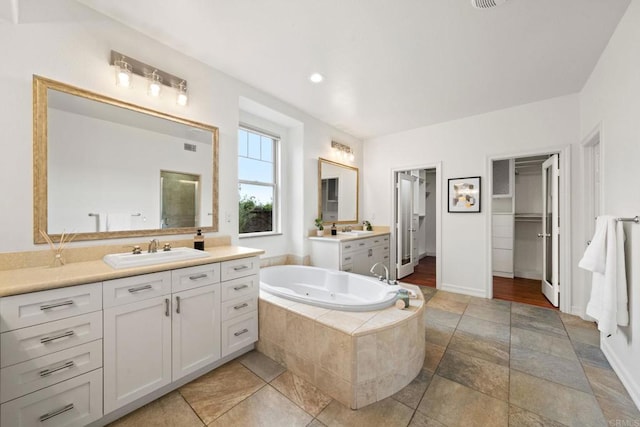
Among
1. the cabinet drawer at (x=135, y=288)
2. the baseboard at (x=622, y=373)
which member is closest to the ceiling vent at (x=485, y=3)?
the baseboard at (x=622, y=373)

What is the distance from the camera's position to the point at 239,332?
2.09 m

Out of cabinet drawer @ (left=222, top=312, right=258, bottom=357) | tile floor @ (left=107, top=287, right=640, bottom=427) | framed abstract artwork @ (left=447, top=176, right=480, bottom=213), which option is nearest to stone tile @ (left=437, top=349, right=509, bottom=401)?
tile floor @ (left=107, top=287, right=640, bottom=427)

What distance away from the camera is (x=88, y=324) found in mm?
1365

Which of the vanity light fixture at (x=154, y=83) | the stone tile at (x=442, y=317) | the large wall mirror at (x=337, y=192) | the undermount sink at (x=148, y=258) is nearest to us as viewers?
the undermount sink at (x=148, y=258)

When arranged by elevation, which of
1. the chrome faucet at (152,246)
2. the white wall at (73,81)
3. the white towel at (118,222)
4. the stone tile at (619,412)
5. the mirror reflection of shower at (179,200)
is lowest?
the stone tile at (619,412)

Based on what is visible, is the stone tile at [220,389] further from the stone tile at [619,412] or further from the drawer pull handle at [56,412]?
the stone tile at [619,412]

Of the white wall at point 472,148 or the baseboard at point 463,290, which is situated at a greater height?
the white wall at point 472,148

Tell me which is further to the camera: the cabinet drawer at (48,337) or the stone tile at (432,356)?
the stone tile at (432,356)

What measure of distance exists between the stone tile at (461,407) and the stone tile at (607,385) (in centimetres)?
74

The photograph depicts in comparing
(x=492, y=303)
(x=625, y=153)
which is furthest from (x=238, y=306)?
(x=492, y=303)

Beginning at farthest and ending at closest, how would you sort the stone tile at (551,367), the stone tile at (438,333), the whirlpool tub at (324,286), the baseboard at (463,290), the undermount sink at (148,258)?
1. the baseboard at (463,290)
2. the stone tile at (438,333)
3. the whirlpool tub at (324,286)
4. the stone tile at (551,367)
5. the undermount sink at (148,258)

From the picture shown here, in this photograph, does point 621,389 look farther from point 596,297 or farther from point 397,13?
point 397,13

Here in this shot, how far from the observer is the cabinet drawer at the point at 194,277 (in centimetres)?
171

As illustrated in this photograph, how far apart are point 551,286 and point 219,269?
13.7ft
